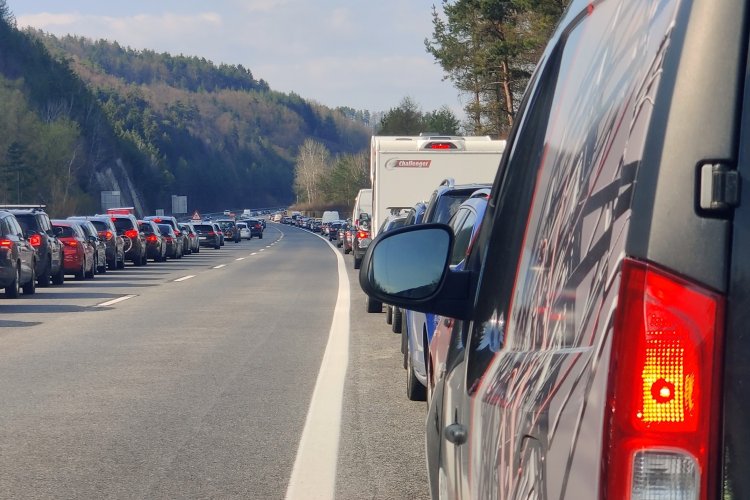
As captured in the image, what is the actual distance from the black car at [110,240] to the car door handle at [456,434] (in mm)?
32247

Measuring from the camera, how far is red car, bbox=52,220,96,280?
29375 millimetres

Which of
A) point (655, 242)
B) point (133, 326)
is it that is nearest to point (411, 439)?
point (655, 242)

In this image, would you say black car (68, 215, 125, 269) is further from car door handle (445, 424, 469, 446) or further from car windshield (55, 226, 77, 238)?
car door handle (445, 424, 469, 446)

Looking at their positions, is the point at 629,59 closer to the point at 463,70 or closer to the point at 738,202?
the point at 738,202

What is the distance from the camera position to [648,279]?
1.77 m

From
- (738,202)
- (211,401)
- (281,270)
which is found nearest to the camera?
(738,202)

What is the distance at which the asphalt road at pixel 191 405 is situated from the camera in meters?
6.55

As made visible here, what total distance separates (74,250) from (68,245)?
0.62 feet

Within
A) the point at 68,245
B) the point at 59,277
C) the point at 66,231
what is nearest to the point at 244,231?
the point at 66,231

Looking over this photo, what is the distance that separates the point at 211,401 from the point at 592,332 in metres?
7.57

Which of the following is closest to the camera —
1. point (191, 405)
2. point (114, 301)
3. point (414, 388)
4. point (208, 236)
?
point (191, 405)

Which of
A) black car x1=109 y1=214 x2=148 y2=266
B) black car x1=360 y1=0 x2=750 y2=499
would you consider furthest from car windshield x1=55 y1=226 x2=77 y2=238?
black car x1=360 y1=0 x2=750 y2=499

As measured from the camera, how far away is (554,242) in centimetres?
226

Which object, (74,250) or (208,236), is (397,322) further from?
(208,236)
